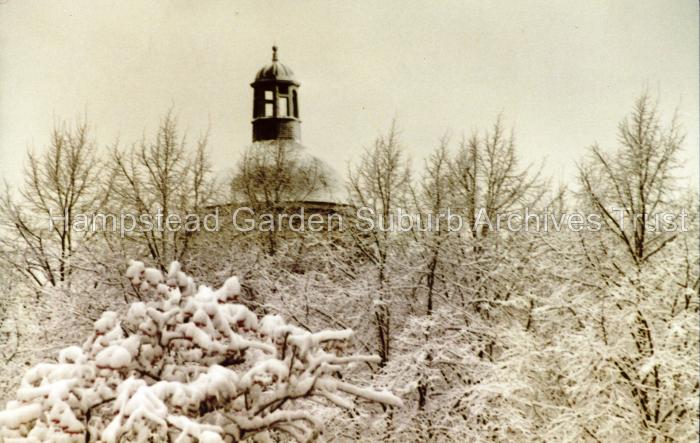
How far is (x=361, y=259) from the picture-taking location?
19906 mm

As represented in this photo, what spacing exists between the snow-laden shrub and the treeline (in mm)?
7897

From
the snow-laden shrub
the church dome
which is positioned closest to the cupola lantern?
the church dome

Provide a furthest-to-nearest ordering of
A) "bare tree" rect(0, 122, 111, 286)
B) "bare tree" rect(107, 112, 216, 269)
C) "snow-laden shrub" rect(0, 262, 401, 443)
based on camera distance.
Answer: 1. "bare tree" rect(0, 122, 111, 286)
2. "bare tree" rect(107, 112, 216, 269)
3. "snow-laden shrub" rect(0, 262, 401, 443)

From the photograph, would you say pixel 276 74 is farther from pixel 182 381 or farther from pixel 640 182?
pixel 182 381

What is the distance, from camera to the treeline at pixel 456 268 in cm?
1350

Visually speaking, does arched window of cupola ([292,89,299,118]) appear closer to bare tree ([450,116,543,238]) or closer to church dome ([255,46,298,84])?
church dome ([255,46,298,84])

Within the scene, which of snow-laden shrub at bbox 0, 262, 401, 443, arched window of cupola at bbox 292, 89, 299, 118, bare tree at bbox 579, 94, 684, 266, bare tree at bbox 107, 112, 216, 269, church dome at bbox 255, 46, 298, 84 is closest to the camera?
snow-laden shrub at bbox 0, 262, 401, 443

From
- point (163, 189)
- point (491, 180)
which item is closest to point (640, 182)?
point (491, 180)

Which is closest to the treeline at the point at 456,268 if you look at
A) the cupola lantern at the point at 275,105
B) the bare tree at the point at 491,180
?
the bare tree at the point at 491,180

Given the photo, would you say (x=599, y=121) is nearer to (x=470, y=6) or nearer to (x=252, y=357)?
(x=470, y=6)

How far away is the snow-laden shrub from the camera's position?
6.03 m

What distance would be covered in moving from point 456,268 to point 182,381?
1232 cm

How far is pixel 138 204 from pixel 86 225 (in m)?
1.95

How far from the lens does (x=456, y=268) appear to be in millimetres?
18406
